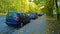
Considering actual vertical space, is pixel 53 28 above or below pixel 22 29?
below

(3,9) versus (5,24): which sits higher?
(3,9)

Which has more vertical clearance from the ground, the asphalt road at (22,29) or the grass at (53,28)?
the asphalt road at (22,29)

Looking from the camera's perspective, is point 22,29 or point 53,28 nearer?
point 22,29

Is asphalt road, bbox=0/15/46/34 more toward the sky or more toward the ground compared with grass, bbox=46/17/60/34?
more toward the sky

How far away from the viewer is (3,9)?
63.7 ft

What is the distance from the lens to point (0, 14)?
1848 centimetres

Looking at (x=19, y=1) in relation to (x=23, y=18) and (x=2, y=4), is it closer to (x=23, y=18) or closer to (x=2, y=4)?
(x=2, y=4)

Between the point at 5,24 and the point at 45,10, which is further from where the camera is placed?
the point at 45,10

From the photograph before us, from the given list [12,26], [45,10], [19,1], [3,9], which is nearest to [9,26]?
[12,26]

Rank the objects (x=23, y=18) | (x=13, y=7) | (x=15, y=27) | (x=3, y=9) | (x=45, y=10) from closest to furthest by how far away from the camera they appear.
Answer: (x=15, y=27) → (x=23, y=18) → (x=3, y=9) → (x=13, y=7) → (x=45, y=10)

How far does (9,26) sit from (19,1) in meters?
6.55

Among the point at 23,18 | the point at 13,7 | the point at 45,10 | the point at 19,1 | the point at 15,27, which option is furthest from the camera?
the point at 45,10

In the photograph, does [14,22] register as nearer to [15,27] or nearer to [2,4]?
[15,27]

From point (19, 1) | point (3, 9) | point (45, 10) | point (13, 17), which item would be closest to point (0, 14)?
point (3, 9)
